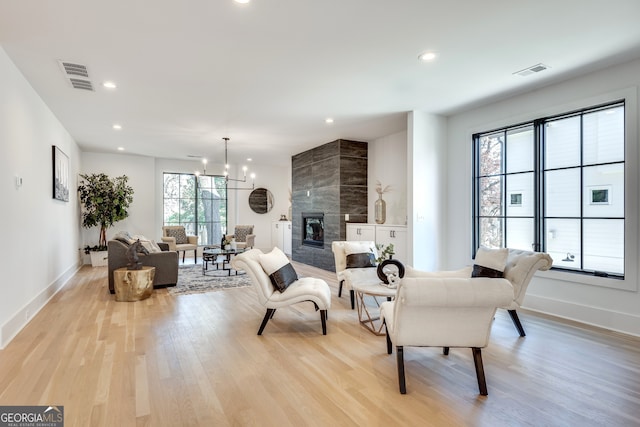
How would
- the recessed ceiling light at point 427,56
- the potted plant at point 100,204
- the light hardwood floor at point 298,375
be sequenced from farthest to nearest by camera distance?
the potted plant at point 100,204 → the recessed ceiling light at point 427,56 → the light hardwood floor at point 298,375

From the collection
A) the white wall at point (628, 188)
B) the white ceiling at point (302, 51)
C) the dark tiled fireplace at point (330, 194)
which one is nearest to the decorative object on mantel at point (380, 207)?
the dark tiled fireplace at point (330, 194)

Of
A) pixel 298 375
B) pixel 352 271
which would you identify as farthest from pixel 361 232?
pixel 298 375

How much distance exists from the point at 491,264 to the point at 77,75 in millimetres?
4872

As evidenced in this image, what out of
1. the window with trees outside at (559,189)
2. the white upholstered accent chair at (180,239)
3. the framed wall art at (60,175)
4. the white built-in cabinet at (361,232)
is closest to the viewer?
the window with trees outside at (559,189)

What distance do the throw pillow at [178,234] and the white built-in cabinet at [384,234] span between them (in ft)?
14.6

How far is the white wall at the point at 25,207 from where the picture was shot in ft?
10.6

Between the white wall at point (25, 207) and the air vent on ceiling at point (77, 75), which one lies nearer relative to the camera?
the white wall at point (25, 207)

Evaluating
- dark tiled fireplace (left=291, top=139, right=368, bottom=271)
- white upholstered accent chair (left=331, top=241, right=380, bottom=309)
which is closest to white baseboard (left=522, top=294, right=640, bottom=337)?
white upholstered accent chair (left=331, top=241, right=380, bottom=309)

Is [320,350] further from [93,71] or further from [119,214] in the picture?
[119,214]

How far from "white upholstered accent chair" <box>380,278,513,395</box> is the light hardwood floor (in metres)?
0.29

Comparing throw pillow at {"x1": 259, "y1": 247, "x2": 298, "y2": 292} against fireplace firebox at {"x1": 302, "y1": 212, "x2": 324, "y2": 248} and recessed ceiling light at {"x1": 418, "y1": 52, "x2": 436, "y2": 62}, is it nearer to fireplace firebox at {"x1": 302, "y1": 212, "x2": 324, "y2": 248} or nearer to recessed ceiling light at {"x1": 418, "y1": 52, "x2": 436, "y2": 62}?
recessed ceiling light at {"x1": 418, "y1": 52, "x2": 436, "y2": 62}

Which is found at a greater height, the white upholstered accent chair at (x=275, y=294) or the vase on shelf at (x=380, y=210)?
the vase on shelf at (x=380, y=210)

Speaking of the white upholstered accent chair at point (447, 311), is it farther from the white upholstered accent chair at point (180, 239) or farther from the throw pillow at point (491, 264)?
the white upholstered accent chair at point (180, 239)

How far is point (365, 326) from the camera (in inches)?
142
